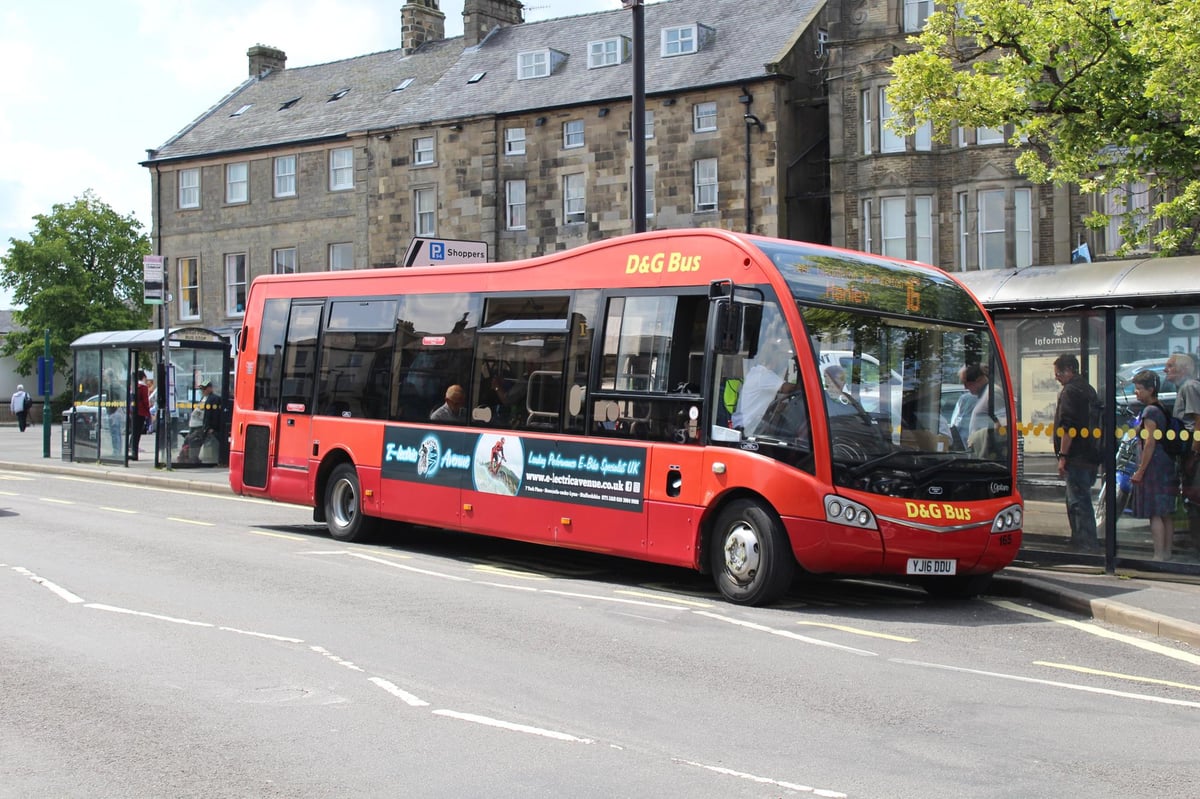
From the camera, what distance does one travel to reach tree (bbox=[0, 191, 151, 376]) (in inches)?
3246

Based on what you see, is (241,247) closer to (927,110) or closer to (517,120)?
(517,120)

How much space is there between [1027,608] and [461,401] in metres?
5.83

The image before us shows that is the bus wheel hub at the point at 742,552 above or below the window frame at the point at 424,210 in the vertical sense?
below

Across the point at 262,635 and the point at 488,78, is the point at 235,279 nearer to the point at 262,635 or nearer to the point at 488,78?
the point at 488,78

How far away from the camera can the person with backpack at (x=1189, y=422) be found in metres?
12.4

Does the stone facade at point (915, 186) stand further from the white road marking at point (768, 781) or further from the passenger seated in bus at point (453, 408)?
the white road marking at point (768, 781)

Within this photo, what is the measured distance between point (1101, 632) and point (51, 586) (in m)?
8.37

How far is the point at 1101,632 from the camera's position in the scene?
10328 millimetres

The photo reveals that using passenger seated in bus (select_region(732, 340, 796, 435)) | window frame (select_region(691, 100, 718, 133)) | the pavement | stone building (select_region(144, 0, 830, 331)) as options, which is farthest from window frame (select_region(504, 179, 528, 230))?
passenger seated in bus (select_region(732, 340, 796, 435))

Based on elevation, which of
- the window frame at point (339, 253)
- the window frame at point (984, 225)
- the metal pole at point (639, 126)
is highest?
the window frame at point (339, 253)

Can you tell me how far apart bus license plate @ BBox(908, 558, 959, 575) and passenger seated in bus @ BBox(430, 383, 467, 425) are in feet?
16.4

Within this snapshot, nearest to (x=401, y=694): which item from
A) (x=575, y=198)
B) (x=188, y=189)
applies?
(x=575, y=198)

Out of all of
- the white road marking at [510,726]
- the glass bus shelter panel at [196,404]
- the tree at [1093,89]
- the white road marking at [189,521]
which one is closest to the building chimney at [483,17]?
the glass bus shelter panel at [196,404]

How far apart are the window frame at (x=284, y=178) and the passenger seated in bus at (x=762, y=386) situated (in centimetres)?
4280
